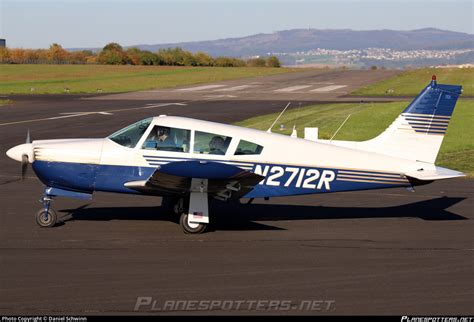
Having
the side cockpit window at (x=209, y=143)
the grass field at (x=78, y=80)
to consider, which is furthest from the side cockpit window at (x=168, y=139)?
the grass field at (x=78, y=80)

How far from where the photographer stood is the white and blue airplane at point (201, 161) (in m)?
12.1

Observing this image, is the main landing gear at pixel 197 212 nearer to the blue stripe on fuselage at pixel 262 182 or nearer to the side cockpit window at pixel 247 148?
the blue stripe on fuselage at pixel 262 182

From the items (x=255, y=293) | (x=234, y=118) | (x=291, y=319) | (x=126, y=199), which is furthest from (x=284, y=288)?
(x=234, y=118)

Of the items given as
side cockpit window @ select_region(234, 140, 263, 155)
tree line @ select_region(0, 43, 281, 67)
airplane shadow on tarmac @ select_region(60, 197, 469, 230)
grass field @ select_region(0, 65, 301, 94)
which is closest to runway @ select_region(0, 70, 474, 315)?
airplane shadow on tarmac @ select_region(60, 197, 469, 230)

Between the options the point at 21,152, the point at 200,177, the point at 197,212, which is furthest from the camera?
the point at 21,152

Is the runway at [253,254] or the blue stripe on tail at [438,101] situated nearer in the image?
the runway at [253,254]

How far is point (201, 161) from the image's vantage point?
1214 cm

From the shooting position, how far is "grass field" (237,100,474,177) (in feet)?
72.5

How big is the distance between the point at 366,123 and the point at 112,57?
91.9m

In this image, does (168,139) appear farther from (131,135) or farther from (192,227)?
(192,227)

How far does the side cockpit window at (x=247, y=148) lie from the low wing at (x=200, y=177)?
59 centimetres

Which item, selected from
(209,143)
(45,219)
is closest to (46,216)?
(45,219)

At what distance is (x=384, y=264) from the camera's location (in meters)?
10.3

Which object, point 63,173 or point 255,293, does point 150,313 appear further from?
point 63,173
